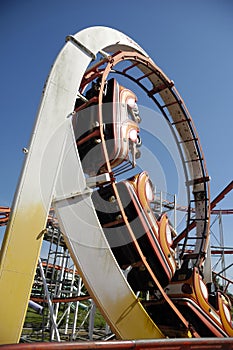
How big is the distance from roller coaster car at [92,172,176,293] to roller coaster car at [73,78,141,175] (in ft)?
1.50

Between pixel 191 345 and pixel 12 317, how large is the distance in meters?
1.52

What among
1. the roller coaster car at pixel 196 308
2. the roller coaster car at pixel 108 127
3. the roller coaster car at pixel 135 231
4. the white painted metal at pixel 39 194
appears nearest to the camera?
the white painted metal at pixel 39 194

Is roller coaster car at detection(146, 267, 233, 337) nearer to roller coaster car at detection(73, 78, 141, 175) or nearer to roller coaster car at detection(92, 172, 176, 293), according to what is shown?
roller coaster car at detection(92, 172, 176, 293)

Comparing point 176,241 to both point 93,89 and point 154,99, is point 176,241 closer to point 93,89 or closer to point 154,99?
point 154,99

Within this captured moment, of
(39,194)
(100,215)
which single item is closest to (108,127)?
(100,215)

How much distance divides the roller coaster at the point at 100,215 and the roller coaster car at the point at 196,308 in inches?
A: 0.6

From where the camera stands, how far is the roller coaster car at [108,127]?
4.18m

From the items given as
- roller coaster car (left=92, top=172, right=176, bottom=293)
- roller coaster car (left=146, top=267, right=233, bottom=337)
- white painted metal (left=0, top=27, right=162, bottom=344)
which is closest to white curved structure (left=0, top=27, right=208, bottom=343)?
white painted metal (left=0, top=27, right=162, bottom=344)

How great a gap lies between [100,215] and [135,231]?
541mm

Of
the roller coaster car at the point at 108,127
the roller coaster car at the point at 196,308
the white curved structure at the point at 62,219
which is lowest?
the roller coaster car at the point at 196,308

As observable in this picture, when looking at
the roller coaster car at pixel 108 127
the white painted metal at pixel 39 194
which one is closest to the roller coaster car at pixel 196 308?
the white painted metal at pixel 39 194

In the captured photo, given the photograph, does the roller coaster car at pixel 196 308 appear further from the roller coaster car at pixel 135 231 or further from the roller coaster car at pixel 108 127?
the roller coaster car at pixel 108 127

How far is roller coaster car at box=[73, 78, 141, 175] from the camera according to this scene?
4.18m

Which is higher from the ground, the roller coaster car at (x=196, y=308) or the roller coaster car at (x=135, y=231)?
the roller coaster car at (x=135, y=231)
